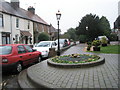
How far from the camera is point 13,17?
2419 cm

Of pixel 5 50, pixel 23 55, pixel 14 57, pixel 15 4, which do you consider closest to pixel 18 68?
pixel 14 57

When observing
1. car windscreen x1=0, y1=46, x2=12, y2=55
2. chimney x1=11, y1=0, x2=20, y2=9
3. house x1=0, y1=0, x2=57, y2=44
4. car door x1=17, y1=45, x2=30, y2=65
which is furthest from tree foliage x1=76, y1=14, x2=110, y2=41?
car windscreen x1=0, y1=46, x2=12, y2=55

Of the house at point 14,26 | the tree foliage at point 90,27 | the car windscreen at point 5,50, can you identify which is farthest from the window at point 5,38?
the tree foliage at point 90,27

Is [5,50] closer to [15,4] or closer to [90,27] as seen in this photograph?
[15,4]

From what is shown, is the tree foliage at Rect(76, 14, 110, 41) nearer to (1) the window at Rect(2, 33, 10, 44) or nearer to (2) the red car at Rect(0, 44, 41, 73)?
(1) the window at Rect(2, 33, 10, 44)

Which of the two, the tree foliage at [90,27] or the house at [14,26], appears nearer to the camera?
the house at [14,26]

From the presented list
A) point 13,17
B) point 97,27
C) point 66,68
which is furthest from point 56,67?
point 97,27

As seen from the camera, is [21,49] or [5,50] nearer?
[5,50]

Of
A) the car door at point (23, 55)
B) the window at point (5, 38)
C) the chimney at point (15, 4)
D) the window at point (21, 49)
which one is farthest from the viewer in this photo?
the chimney at point (15, 4)

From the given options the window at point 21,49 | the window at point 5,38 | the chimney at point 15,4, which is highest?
the chimney at point 15,4

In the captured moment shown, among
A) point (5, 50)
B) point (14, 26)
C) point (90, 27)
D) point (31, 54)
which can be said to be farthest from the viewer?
point (90, 27)

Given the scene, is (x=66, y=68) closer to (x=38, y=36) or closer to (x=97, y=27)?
(x=38, y=36)

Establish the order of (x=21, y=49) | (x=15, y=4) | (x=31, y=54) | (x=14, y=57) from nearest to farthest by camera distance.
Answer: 1. (x=14, y=57)
2. (x=21, y=49)
3. (x=31, y=54)
4. (x=15, y=4)

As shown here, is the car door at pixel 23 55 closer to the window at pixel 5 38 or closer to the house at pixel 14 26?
the house at pixel 14 26
